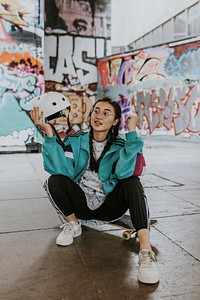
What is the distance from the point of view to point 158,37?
20.3 metres

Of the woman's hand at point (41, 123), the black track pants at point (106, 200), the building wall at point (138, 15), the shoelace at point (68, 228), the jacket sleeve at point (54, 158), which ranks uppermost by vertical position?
the building wall at point (138, 15)

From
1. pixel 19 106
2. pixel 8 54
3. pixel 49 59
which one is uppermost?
pixel 49 59

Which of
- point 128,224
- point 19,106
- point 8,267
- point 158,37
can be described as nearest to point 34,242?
point 8,267

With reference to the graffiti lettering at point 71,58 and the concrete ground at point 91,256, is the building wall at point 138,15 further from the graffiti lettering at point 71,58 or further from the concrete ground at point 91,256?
the concrete ground at point 91,256

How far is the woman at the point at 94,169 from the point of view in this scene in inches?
98.3

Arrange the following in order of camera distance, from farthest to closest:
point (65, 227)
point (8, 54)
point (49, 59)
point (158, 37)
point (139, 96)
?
point (158, 37) < point (49, 59) < point (139, 96) < point (8, 54) < point (65, 227)

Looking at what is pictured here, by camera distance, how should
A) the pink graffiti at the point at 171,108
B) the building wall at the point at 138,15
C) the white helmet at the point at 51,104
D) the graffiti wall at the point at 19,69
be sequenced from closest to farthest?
1. the white helmet at the point at 51,104
2. the graffiti wall at the point at 19,69
3. the pink graffiti at the point at 171,108
4. the building wall at the point at 138,15

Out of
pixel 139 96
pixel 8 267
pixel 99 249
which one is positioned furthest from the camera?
pixel 139 96

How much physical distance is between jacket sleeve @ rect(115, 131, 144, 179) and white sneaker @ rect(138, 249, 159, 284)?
58cm

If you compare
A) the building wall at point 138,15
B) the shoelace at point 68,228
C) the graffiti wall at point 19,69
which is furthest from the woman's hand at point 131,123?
the building wall at point 138,15

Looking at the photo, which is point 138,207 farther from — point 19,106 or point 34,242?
point 19,106

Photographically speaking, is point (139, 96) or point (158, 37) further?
point (158, 37)

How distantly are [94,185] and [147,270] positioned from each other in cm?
90

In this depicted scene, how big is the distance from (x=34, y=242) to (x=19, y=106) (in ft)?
22.1
